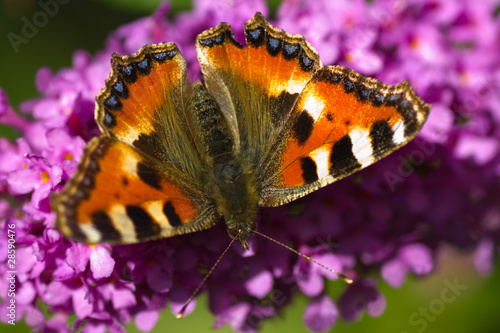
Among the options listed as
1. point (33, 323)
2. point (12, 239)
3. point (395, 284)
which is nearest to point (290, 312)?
point (395, 284)

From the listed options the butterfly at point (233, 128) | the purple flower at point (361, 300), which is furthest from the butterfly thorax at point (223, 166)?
the purple flower at point (361, 300)

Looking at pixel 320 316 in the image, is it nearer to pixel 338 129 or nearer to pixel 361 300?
pixel 361 300

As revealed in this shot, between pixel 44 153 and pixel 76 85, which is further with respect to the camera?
pixel 76 85

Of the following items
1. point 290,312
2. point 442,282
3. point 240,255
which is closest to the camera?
point 240,255

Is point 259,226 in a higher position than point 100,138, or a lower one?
lower

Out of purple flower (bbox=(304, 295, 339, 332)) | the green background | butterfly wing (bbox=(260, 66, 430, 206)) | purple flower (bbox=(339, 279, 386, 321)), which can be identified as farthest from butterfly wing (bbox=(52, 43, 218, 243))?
the green background

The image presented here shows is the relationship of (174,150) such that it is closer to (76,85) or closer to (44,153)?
(44,153)

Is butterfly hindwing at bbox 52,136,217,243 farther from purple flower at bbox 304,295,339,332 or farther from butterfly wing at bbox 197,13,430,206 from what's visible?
purple flower at bbox 304,295,339,332

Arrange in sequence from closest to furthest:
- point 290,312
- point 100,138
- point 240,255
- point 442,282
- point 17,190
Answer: point 100,138 → point 17,190 → point 240,255 → point 290,312 → point 442,282
